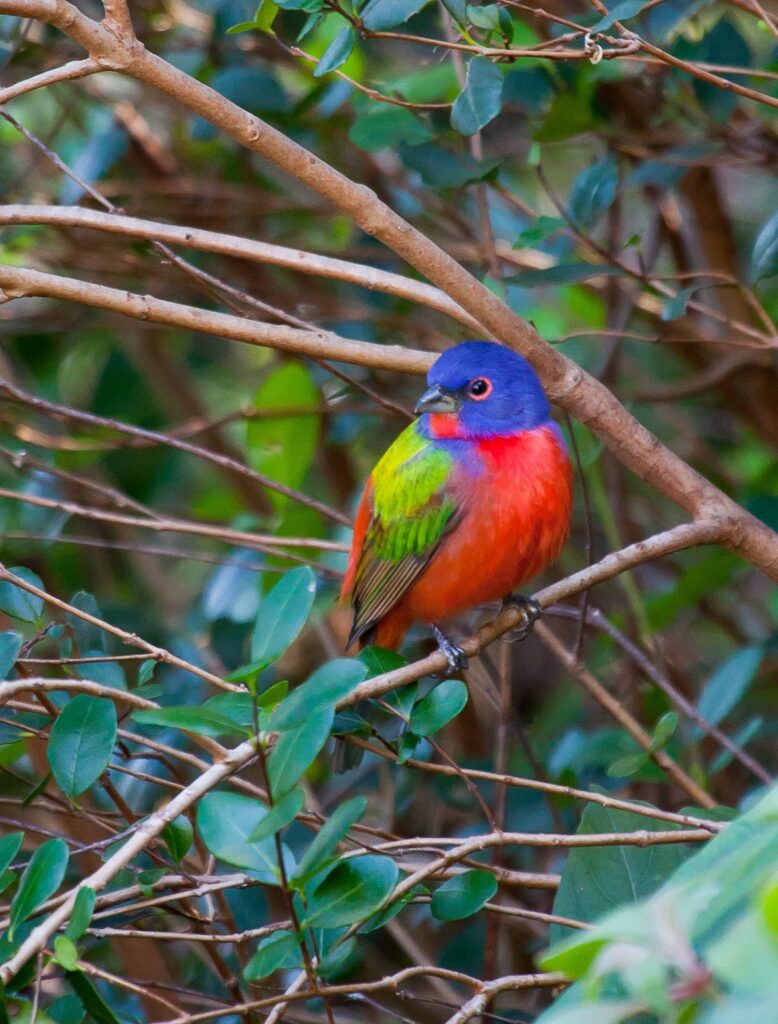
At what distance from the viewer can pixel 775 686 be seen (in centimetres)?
484

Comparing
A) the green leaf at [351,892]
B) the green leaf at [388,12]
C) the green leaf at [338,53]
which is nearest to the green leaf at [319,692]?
the green leaf at [351,892]

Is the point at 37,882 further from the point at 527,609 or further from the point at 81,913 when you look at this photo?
the point at 527,609

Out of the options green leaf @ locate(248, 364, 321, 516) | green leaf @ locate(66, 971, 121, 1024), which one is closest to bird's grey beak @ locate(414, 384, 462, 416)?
green leaf @ locate(248, 364, 321, 516)

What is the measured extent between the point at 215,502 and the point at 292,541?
6.42ft

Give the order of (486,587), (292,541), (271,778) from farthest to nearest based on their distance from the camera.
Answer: (486,587)
(292,541)
(271,778)

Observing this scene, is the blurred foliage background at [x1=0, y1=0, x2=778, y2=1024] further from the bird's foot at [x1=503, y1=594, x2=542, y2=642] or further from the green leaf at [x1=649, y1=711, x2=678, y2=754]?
the bird's foot at [x1=503, y1=594, x2=542, y2=642]

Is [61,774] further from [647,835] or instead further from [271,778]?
[647,835]

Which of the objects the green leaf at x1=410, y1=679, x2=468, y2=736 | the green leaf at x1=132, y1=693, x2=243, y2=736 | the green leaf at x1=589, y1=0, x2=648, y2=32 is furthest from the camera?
the green leaf at x1=589, y1=0, x2=648, y2=32

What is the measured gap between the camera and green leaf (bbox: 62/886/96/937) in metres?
1.87

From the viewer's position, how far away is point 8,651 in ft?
7.77

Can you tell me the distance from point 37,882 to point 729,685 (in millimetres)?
2178

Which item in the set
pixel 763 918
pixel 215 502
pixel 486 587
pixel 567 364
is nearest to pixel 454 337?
pixel 215 502

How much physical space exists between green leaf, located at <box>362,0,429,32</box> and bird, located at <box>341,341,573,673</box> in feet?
3.71

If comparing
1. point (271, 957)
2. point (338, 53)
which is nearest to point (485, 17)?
point (338, 53)
